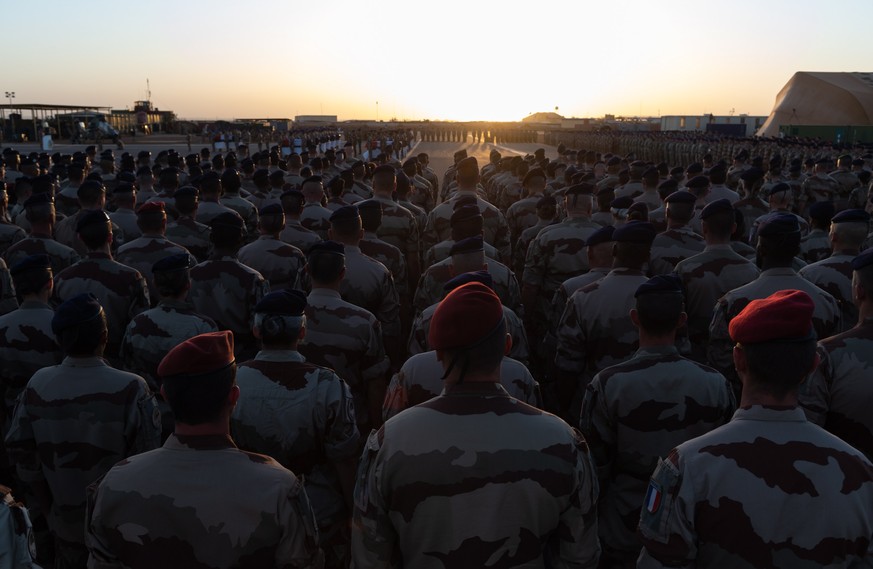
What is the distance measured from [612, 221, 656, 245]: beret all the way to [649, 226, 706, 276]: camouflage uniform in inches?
73.2

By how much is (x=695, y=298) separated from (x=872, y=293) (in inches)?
62.3

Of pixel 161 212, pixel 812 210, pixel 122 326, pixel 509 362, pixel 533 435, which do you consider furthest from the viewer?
pixel 812 210

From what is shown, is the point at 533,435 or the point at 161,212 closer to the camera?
the point at 533,435

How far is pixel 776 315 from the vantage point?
2.08m

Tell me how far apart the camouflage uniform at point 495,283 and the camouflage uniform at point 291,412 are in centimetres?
198

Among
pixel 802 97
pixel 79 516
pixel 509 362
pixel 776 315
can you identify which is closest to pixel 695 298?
pixel 509 362

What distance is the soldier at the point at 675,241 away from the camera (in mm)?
5574

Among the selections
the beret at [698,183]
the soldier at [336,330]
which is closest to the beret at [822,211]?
the beret at [698,183]

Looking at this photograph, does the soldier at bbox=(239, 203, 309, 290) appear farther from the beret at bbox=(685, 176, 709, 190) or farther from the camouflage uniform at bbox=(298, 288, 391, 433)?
the beret at bbox=(685, 176, 709, 190)

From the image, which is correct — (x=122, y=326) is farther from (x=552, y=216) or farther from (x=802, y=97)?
(x=802, y=97)

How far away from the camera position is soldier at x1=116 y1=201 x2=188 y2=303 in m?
5.38

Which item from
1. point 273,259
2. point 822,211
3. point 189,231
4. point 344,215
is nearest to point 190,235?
point 189,231

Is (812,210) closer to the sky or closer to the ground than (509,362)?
closer to the sky

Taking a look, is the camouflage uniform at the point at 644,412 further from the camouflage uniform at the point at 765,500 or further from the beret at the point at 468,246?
the beret at the point at 468,246
